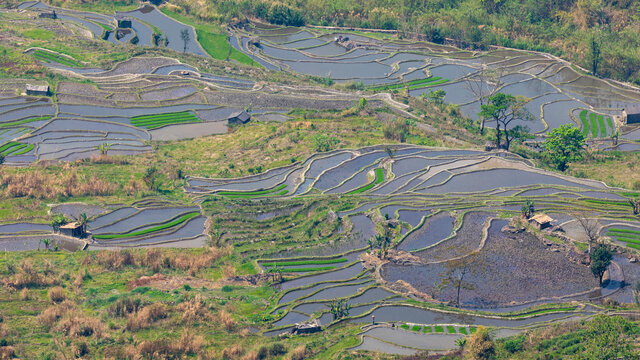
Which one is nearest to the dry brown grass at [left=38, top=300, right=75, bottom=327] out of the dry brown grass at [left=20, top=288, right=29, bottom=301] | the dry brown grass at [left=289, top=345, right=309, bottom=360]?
the dry brown grass at [left=20, top=288, right=29, bottom=301]

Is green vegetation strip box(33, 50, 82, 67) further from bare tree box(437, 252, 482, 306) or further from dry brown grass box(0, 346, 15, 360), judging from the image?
bare tree box(437, 252, 482, 306)

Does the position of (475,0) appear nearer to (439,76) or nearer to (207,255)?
(439,76)

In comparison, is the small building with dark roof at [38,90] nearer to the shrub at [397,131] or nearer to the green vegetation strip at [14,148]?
the green vegetation strip at [14,148]

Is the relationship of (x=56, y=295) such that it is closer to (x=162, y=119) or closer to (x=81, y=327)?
(x=81, y=327)

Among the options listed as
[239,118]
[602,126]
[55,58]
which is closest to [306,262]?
[239,118]

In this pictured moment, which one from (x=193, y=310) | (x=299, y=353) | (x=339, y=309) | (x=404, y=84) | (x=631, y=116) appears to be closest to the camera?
(x=299, y=353)

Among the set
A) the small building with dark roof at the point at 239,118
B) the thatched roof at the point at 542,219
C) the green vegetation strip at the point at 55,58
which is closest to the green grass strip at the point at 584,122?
the thatched roof at the point at 542,219
